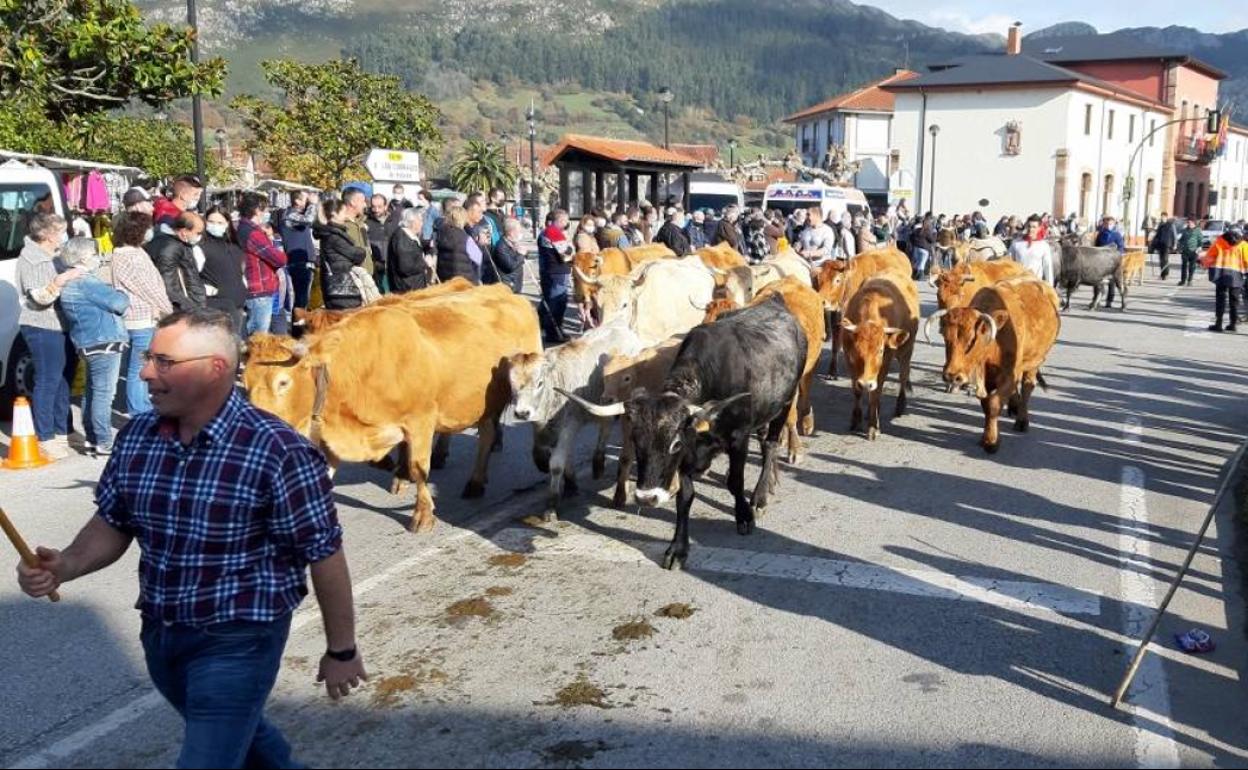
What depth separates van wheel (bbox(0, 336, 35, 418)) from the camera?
10.1m

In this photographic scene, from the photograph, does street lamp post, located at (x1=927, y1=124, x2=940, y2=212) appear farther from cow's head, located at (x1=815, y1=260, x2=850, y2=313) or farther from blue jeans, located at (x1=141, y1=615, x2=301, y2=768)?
blue jeans, located at (x1=141, y1=615, x2=301, y2=768)

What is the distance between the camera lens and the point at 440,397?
7336 mm

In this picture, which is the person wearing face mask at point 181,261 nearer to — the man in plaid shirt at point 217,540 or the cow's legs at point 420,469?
the cow's legs at point 420,469

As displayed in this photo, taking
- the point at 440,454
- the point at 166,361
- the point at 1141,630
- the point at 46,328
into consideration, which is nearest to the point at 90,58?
the point at 46,328

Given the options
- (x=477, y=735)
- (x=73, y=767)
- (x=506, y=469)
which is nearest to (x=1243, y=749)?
(x=477, y=735)

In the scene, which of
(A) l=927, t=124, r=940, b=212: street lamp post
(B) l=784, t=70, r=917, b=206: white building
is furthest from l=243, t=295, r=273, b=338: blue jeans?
(B) l=784, t=70, r=917, b=206: white building

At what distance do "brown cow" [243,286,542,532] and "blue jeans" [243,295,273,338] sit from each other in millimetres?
3988

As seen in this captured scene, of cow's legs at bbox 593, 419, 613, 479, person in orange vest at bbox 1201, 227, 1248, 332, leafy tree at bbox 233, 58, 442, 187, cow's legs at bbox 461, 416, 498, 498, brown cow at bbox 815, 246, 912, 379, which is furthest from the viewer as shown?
leafy tree at bbox 233, 58, 442, 187

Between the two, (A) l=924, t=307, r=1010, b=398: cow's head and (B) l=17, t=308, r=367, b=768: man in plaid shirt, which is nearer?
(B) l=17, t=308, r=367, b=768: man in plaid shirt

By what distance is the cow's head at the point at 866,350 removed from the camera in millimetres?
9695

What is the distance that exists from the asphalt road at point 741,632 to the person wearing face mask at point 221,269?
6.38 feet

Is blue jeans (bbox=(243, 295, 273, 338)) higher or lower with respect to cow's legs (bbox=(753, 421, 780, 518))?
higher

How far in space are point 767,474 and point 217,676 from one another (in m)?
5.21

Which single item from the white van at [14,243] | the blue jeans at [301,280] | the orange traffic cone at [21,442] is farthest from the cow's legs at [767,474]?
the blue jeans at [301,280]
